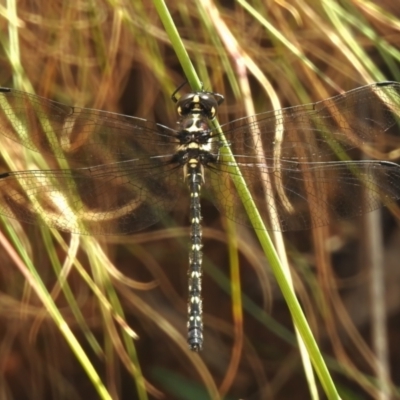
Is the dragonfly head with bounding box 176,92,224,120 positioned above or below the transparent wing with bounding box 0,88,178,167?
above

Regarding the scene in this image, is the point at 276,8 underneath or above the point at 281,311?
above

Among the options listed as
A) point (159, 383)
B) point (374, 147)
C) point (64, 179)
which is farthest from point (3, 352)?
point (374, 147)

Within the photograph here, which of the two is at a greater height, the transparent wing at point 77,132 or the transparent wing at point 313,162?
the transparent wing at point 77,132

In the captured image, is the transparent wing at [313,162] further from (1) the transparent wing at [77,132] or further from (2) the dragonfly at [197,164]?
(1) the transparent wing at [77,132]

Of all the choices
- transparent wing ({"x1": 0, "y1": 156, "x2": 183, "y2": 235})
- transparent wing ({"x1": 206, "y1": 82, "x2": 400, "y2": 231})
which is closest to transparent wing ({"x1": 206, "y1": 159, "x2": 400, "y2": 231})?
transparent wing ({"x1": 206, "y1": 82, "x2": 400, "y2": 231})

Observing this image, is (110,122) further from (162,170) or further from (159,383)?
(159,383)

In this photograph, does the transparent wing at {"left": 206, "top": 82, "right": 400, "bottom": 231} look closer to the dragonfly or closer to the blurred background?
the dragonfly

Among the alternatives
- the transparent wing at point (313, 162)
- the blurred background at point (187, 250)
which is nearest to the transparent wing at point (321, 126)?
the transparent wing at point (313, 162)
